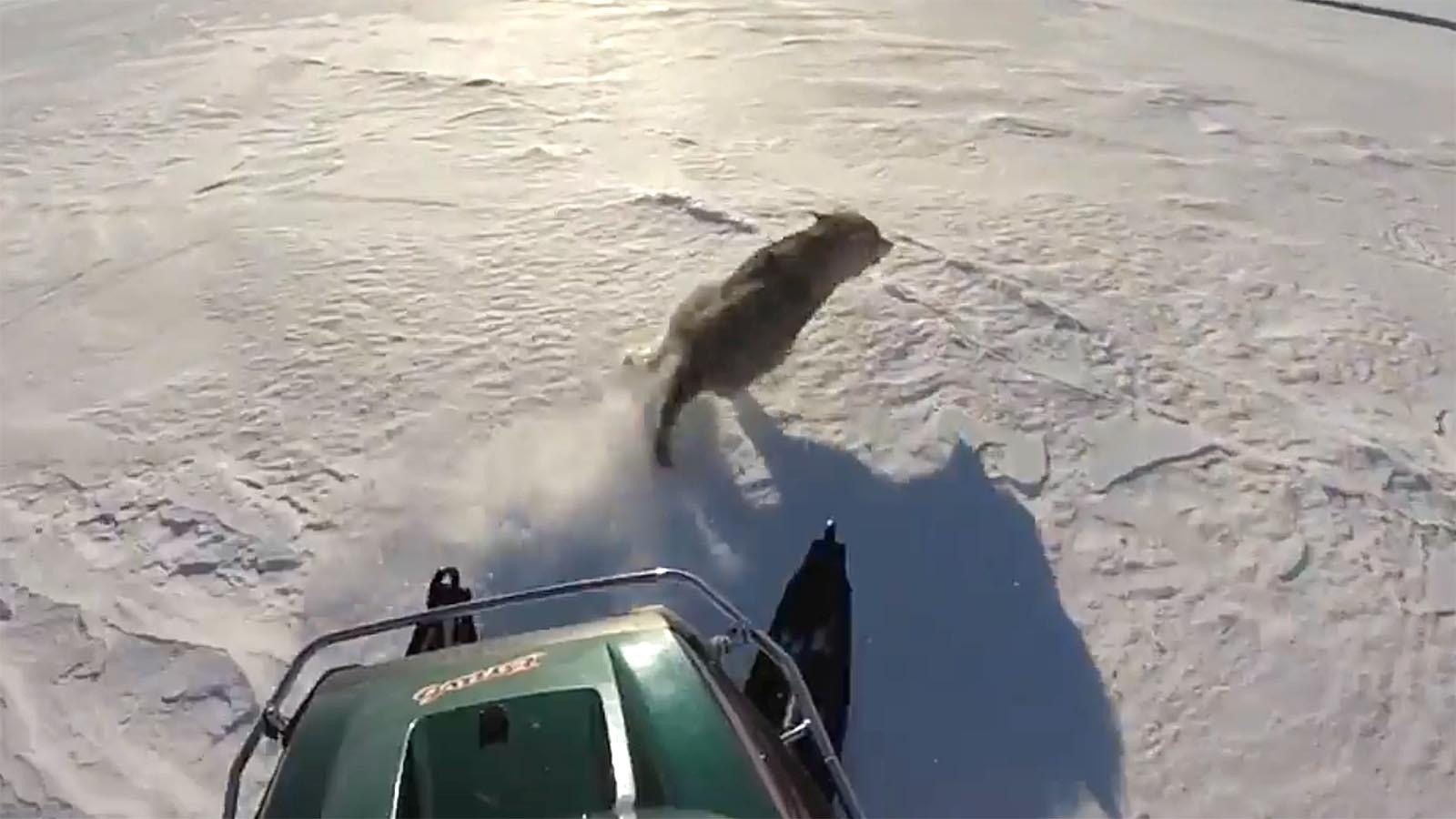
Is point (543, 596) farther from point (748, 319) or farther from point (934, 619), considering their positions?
point (748, 319)

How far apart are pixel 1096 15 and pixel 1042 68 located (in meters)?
1.34

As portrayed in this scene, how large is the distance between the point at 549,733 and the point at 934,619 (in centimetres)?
253

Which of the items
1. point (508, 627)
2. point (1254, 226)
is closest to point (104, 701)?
point (508, 627)

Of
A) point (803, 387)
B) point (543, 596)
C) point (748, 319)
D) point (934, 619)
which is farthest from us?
point (803, 387)

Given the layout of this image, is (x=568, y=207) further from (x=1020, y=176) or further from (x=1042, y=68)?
(x=1042, y=68)

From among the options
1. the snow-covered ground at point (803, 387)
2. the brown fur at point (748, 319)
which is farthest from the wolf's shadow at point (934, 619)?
the brown fur at point (748, 319)

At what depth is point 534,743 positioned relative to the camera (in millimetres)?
2596

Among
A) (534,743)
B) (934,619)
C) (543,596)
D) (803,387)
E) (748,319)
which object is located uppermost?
(534,743)

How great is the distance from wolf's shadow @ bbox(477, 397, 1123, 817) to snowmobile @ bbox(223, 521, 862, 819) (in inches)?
47.4

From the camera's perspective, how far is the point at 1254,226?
7.45m

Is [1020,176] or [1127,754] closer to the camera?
[1127,754]

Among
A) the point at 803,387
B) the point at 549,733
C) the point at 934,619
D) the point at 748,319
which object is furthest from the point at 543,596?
the point at 803,387

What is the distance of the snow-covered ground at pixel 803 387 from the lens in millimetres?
4660

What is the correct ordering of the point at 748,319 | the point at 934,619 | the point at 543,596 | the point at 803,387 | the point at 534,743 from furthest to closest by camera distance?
the point at 803,387 → the point at 748,319 → the point at 934,619 → the point at 543,596 → the point at 534,743
